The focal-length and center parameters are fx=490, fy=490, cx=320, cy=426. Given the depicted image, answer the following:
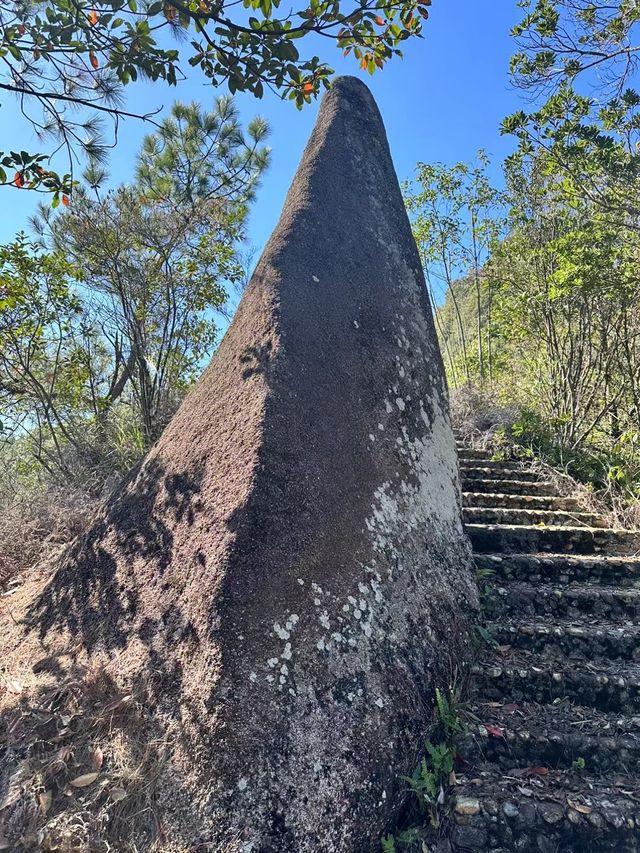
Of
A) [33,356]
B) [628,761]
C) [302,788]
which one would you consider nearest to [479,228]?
[33,356]

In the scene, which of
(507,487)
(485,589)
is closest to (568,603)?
(485,589)

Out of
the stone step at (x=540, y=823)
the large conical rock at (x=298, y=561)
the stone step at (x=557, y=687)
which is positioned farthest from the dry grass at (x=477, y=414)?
the stone step at (x=540, y=823)

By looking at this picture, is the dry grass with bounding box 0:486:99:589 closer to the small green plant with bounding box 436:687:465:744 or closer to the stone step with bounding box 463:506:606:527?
the small green plant with bounding box 436:687:465:744

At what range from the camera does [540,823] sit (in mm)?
1842

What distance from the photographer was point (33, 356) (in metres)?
5.82

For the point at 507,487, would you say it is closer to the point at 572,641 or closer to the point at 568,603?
the point at 568,603

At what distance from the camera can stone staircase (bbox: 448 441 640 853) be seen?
1845 mm

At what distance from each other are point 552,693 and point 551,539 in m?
1.23

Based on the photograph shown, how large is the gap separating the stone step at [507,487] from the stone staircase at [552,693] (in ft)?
1.83

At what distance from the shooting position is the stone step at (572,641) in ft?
8.52

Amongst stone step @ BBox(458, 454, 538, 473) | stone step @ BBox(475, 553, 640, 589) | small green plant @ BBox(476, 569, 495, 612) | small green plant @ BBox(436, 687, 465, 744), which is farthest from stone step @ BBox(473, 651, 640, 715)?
stone step @ BBox(458, 454, 538, 473)

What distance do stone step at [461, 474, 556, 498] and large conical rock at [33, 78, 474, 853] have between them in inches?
42.1

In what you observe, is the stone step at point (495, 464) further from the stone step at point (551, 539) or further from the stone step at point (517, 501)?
the stone step at point (551, 539)

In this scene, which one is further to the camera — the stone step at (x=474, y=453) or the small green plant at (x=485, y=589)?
the stone step at (x=474, y=453)
